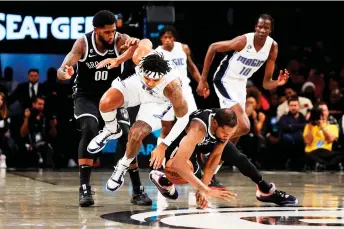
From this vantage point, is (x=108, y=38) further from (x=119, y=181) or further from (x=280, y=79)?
(x=280, y=79)

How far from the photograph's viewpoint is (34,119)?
13.5 m

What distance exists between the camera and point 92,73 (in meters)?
8.04

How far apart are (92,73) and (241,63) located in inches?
94.5

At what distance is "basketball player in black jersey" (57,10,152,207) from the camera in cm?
771

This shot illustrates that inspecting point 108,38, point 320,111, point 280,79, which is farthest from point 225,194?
point 320,111

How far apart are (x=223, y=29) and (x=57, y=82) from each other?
376cm

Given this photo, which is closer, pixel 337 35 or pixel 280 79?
pixel 280 79

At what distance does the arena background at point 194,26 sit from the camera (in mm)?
13680

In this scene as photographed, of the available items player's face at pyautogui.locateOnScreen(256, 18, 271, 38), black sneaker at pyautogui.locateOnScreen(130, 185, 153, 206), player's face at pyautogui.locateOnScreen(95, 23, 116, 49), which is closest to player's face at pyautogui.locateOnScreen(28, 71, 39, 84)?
player's face at pyautogui.locateOnScreen(256, 18, 271, 38)

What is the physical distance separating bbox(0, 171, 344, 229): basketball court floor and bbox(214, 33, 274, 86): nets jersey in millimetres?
1228

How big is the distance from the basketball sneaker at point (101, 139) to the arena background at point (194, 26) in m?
4.65

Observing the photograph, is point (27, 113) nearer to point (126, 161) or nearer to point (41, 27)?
point (41, 27)

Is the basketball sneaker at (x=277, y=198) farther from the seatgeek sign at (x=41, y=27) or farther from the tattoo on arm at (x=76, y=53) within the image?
the seatgeek sign at (x=41, y=27)

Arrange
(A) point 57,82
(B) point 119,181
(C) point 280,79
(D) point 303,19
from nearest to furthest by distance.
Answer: (B) point 119,181 < (C) point 280,79 < (A) point 57,82 < (D) point 303,19
